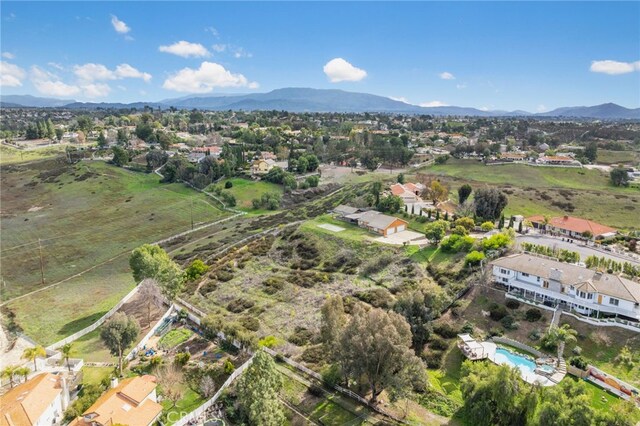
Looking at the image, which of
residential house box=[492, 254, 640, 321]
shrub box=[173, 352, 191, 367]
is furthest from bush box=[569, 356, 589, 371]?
shrub box=[173, 352, 191, 367]

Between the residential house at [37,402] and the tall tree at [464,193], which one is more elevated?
the tall tree at [464,193]

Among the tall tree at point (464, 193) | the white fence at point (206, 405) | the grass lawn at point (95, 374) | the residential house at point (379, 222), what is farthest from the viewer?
the tall tree at point (464, 193)

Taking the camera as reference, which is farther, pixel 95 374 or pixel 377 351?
pixel 95 374

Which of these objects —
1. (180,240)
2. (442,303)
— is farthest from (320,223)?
(442,303)

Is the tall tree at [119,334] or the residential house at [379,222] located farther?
the residential house at [379,222]

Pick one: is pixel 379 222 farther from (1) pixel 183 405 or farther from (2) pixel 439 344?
(1) pixel 183 405

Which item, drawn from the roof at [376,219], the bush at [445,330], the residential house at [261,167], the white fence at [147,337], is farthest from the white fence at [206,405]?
the residential house at [261,167]

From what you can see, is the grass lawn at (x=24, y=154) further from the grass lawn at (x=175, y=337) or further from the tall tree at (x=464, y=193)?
the tall tree at (x=464, y=193)

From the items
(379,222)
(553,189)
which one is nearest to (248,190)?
(379,222)
